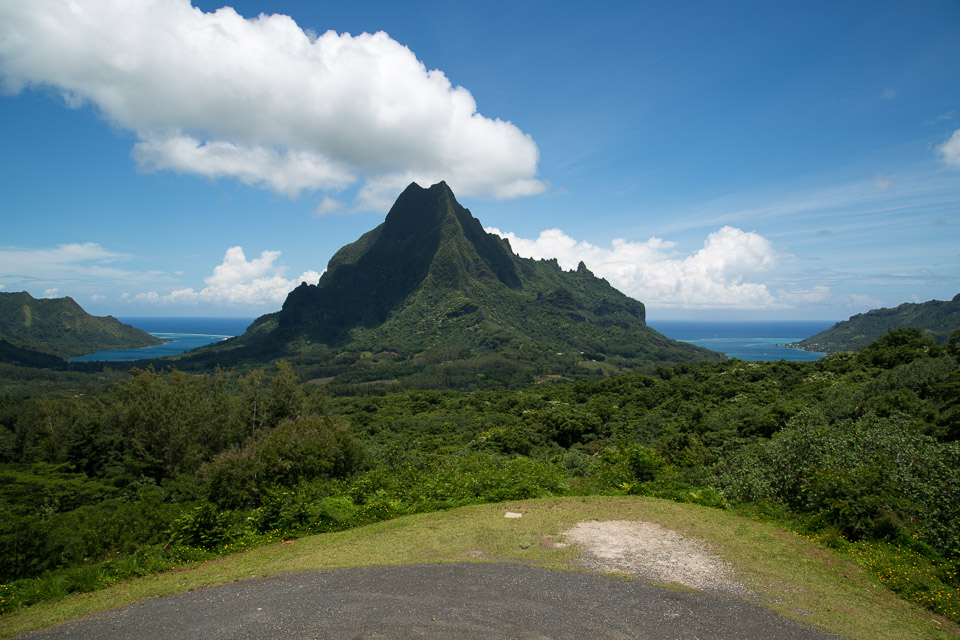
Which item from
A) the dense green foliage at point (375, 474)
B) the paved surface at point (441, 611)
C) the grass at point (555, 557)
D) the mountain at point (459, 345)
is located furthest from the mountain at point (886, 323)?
the paved surface at point (441, 611)

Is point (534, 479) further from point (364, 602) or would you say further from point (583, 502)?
point (364, 602)

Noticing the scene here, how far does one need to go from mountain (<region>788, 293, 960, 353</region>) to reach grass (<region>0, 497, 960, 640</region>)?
12193 centimetres

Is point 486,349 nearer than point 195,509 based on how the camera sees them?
No

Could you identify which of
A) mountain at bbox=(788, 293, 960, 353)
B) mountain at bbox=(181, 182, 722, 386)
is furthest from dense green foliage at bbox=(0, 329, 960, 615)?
mountain at bbox=(788, 293, 960, 353)

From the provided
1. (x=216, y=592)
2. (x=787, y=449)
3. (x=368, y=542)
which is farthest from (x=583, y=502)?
(x=216, y=592)

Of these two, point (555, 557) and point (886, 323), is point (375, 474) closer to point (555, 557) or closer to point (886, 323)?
point (555, 557)

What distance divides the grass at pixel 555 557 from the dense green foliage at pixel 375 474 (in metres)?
0.53

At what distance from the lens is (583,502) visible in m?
10.4

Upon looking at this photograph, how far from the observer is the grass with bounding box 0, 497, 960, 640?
5773 millimetres

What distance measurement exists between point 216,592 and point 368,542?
2.68 meters

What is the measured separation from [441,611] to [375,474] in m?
7.11

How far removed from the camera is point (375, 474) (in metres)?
12.5

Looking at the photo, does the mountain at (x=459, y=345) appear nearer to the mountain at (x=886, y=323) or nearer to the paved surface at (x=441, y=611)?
the mountain at (x=886, y=323)

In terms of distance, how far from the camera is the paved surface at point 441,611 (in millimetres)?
5352
